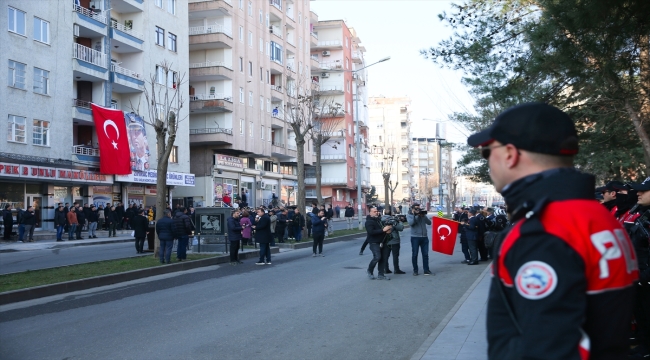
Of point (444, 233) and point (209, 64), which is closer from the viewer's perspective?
point (444, 233)

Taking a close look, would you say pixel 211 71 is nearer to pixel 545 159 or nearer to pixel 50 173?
pixel 50 173

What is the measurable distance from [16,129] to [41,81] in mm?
3259

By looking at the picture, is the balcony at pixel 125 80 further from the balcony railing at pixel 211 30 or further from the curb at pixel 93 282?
the curb at pixel 93 282

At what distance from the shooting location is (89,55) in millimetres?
38969

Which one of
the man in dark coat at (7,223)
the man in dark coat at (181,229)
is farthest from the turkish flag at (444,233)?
the man in dark coat at (7,223)

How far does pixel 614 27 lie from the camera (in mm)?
10070

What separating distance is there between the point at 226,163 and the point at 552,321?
52396 mm

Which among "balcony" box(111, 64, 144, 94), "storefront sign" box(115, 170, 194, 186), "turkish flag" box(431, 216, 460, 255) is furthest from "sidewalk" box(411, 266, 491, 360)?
"balcony" box(111, 64, 144, 94)

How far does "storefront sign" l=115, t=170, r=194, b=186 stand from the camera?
4172cm

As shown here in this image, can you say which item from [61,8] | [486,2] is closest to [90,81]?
[61,8]

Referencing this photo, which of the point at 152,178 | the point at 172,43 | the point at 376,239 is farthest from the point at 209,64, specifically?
the point at 376,239

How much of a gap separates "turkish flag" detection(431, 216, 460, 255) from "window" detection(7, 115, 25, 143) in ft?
77.6

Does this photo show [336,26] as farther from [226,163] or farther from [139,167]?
[139,167]

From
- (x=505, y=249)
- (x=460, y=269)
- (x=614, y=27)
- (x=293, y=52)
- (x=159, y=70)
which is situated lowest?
(x=460, y=269)
